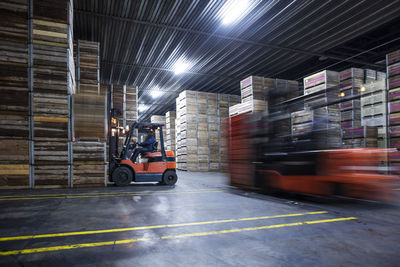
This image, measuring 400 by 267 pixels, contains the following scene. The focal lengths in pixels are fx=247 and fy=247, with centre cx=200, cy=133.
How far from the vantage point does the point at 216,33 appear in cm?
1045

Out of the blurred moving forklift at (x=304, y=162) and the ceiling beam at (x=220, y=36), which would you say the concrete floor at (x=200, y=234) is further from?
the ceiling beam at (x=220, y=36)

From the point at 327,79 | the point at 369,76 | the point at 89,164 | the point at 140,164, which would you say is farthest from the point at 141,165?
the point at 369,76

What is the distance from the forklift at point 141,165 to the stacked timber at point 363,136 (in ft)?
27.9

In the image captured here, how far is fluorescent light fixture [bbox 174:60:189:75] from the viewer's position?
44.7ft

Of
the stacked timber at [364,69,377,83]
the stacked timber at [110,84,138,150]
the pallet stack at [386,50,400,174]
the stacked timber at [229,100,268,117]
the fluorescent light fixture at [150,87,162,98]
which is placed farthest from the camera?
the fluorescent light fixture at [150,87,162,98]

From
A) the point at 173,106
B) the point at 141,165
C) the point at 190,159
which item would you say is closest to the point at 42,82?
the point at 141,165

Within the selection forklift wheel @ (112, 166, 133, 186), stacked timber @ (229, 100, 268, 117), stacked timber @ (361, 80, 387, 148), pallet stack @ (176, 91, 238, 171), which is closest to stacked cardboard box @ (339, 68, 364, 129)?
stacked timber @ (361, 80, 387, 148)

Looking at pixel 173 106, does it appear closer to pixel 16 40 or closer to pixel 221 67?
pixel 221 67

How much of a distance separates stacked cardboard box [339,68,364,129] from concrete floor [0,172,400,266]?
8263mm

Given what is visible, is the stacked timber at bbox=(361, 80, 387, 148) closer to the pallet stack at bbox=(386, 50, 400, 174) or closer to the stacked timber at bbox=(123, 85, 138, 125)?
the pallet stack at bbox=(386, 50, 400, 174)

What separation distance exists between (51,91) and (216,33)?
21.9ft

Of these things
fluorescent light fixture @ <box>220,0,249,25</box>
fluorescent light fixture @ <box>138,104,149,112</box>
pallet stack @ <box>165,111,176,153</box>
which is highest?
fluorescent light fixture @ <box>220,0,249,25</box>

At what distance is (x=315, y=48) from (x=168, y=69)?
26.0 feet

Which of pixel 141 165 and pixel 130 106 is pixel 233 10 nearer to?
pixel 141 165
